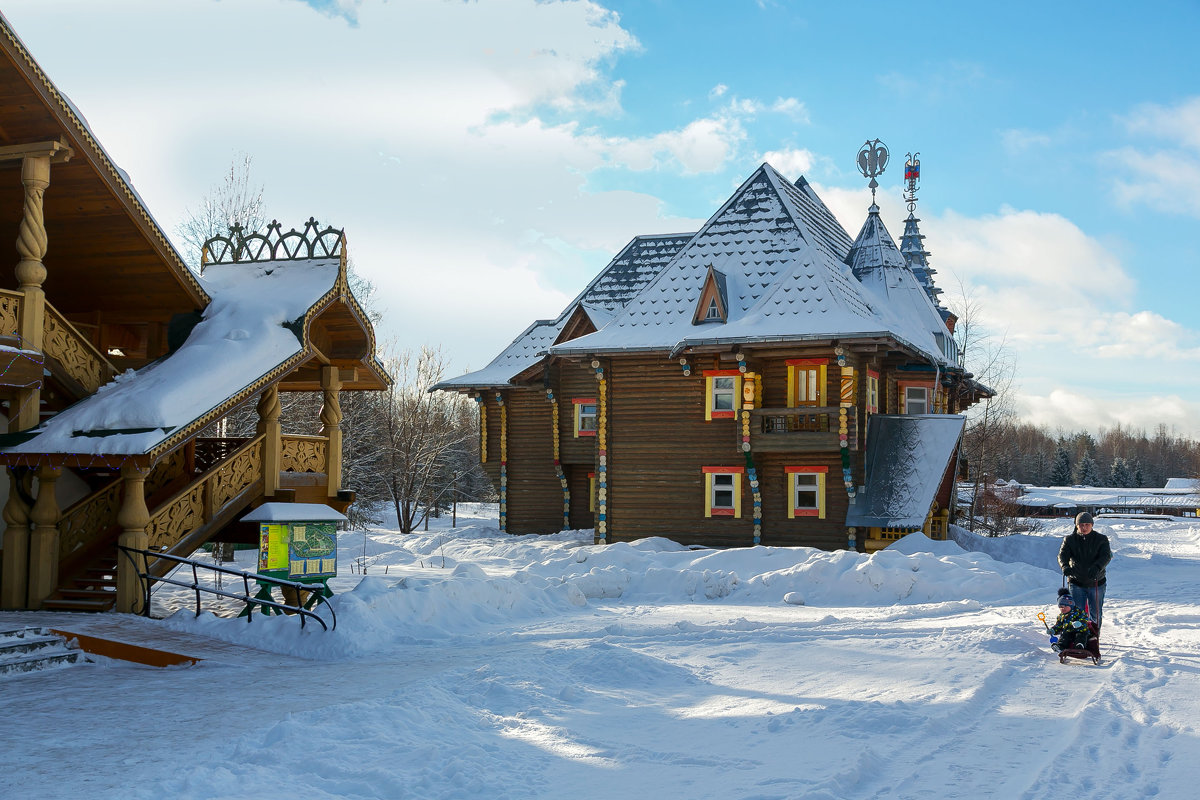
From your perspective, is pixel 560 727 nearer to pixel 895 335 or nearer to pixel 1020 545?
pixel 895 335

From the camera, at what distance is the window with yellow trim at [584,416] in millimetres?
31109

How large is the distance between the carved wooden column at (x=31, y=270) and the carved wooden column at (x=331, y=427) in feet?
15.7

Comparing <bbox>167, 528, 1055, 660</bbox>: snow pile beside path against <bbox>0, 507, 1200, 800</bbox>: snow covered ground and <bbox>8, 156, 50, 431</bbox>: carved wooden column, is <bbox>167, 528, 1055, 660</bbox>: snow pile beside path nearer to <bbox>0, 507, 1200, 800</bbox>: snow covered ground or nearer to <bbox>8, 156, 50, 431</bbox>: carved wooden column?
<bbox>0, 507, 1200, 800</bbox>: snow covered ground

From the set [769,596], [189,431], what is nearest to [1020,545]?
[769,596]

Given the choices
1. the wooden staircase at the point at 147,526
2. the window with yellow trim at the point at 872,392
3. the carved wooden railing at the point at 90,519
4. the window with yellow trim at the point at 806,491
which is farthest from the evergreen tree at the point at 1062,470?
the carved wooden railing at the point at 90,519

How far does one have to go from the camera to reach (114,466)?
38.8 feet

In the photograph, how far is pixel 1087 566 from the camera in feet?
37.7

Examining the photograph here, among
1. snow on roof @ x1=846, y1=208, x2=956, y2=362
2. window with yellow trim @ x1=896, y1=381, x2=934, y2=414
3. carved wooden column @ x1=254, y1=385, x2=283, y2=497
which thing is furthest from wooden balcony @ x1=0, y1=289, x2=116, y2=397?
window with yellow trim @ x1=896, y1=381, x2=934, y2=414

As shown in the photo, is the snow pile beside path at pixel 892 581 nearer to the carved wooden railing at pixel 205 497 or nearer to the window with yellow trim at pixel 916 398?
the carved wooden railing at pixel 205 497

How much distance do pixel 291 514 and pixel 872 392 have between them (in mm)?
15978

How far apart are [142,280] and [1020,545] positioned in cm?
2309

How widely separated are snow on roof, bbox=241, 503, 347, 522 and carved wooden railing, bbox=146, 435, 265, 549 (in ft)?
3.07

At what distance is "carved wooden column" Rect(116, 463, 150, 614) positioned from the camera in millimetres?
12258

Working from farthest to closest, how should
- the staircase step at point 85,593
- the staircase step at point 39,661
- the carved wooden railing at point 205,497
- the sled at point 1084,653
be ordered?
1. the carved wooden railing at point 205,497
2. the staircase step at point 85,593
3. the sled at point 1084,653
4. the staircase step at point 39,661
